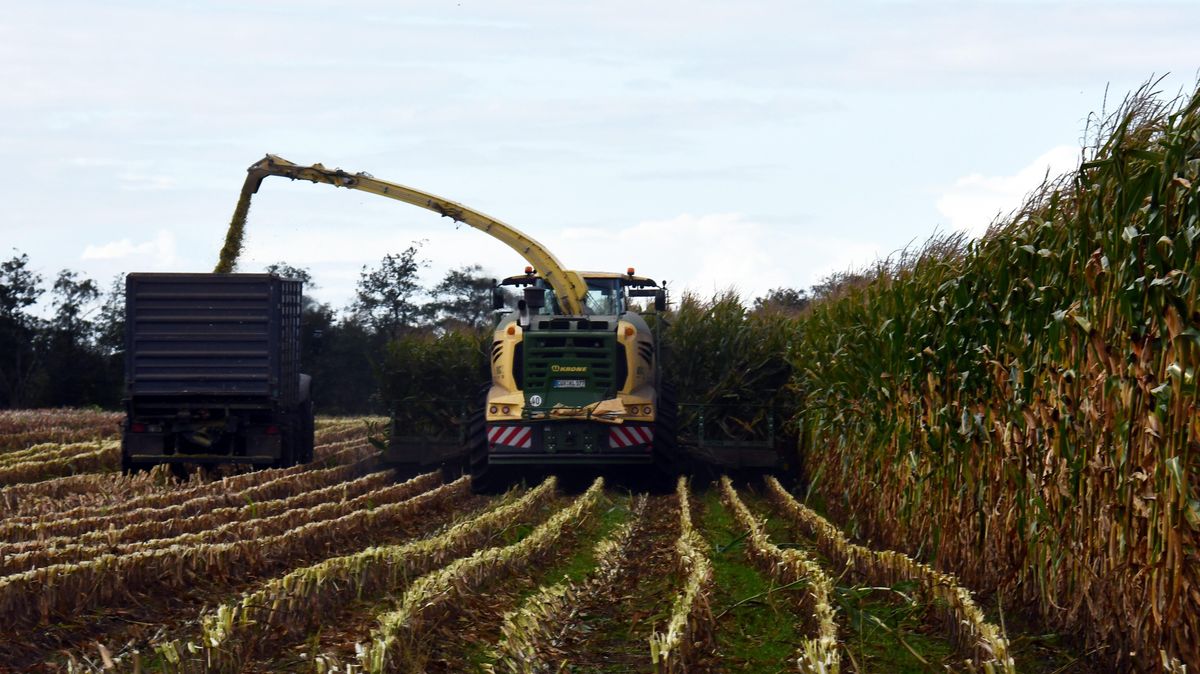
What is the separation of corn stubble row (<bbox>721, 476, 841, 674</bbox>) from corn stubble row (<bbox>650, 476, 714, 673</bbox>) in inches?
20.9

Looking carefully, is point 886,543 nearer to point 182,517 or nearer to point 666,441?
point 666,441

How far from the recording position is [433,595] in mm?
7762

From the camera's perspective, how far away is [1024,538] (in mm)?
7781

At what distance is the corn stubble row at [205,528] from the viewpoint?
356 inches

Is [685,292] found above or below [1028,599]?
above

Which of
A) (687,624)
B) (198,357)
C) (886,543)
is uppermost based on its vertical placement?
(198,357)

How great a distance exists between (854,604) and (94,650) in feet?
14.5

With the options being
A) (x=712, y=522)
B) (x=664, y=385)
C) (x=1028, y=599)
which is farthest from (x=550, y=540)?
(x=664, y=385)

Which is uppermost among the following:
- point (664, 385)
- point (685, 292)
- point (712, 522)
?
point (685, 292)

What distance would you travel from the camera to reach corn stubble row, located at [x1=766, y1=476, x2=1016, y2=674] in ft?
19.4

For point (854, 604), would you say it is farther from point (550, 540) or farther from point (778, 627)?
point (550, 540)

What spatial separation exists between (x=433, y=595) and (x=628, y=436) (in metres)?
9.46

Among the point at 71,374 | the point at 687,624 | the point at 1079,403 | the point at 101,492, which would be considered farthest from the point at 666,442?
the point at 71,374

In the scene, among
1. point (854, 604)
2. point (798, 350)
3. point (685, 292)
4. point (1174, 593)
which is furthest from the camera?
point (685, 292)
